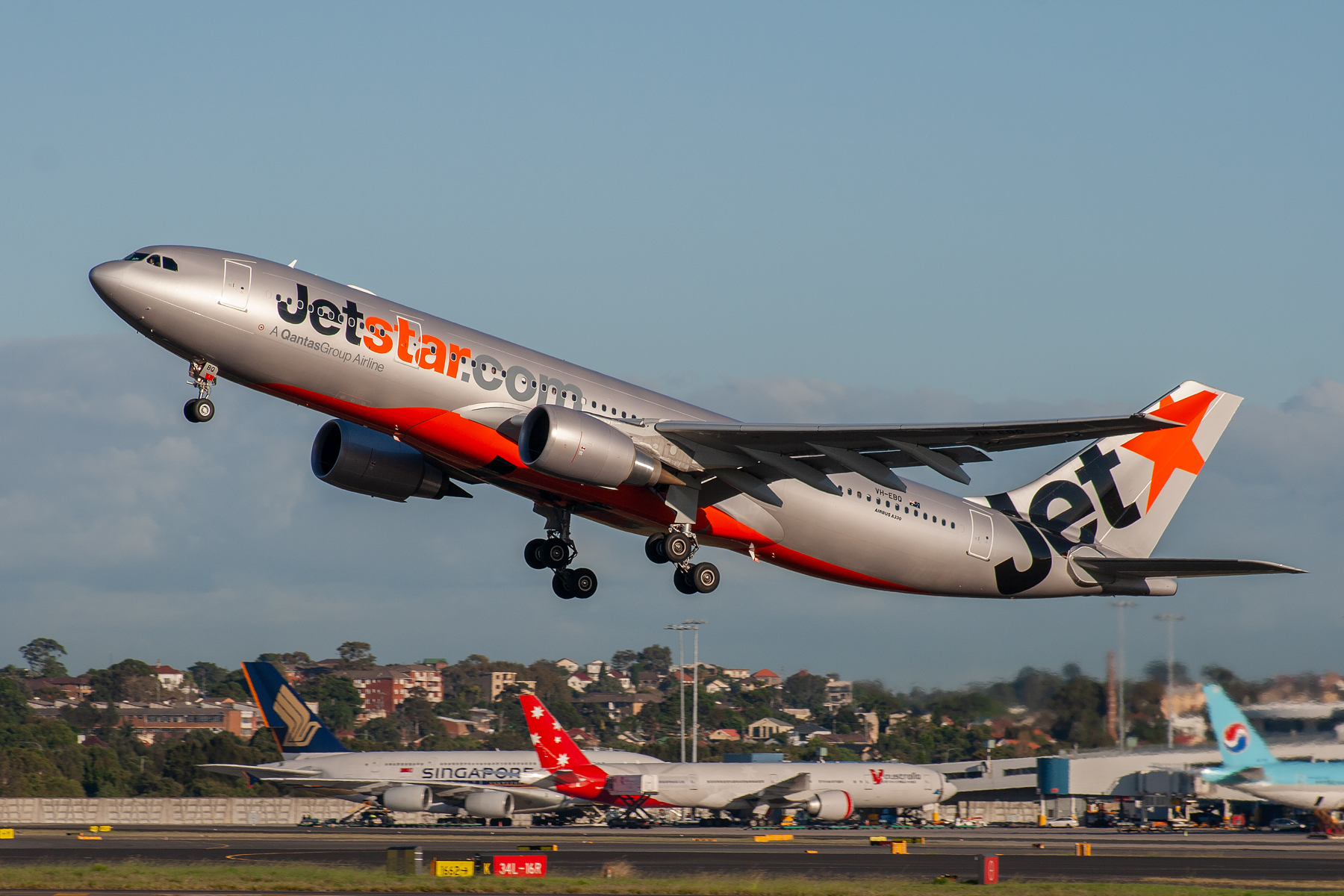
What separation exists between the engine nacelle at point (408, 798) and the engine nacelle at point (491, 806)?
243 cm

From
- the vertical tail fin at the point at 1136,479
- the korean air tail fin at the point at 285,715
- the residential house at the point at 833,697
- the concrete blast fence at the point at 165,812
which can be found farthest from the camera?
the residential house at the point at 833,697

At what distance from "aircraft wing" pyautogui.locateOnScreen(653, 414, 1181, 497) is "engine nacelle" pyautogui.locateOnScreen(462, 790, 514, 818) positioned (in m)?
28.6

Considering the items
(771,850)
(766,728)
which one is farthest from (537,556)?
(766,728)

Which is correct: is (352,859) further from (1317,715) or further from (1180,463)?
(1317,715)

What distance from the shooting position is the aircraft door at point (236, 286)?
92.4 feet

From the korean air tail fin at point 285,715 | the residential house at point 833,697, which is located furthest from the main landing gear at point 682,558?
the residential house at point 833,697

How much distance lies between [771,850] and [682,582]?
1466 cm

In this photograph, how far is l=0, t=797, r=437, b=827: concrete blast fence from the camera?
6512 centimetres

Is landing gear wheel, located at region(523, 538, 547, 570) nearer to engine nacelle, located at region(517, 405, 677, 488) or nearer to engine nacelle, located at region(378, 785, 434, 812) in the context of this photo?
engine nacelle, located at region(517, 405, 677, 488)

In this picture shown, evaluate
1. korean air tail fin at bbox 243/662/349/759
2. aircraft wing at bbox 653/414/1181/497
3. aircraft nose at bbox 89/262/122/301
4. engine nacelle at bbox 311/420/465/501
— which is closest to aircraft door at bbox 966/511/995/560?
aircraft wing at bbox 653/414/1181/497

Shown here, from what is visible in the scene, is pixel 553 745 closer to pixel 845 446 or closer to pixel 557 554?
pixel 557 554

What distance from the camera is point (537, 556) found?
117ft

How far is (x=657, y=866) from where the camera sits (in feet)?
126

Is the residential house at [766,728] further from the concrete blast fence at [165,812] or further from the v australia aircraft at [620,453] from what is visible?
the v australia aircraft at [620,453]
